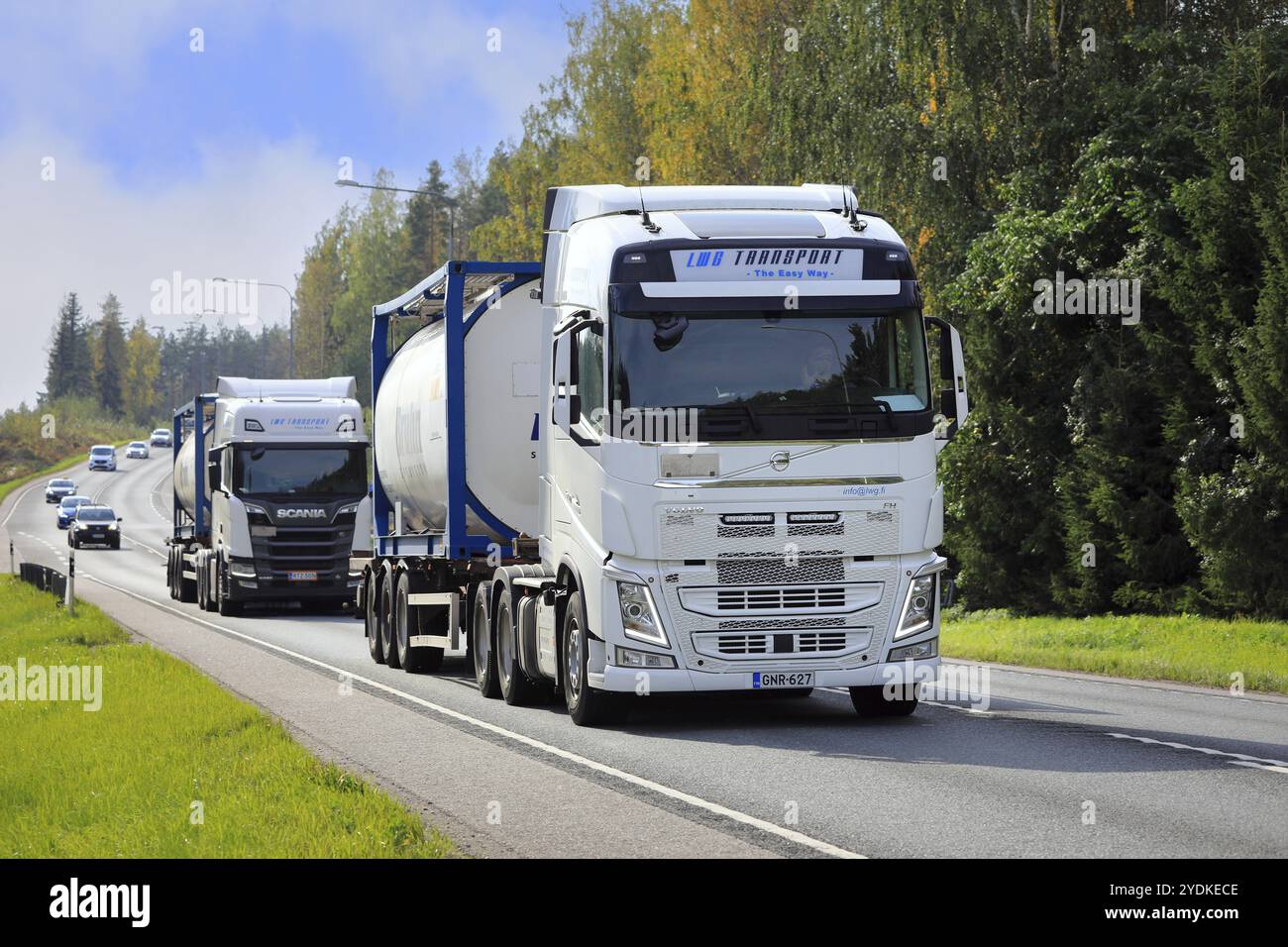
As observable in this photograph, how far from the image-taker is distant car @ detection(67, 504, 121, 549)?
227 ft

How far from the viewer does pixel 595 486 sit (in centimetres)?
1300

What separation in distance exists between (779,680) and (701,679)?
1.82ft

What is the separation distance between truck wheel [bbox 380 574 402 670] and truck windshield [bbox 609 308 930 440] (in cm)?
835

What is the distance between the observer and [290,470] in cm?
3200

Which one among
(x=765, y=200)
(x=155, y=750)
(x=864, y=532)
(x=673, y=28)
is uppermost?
(x=673, y=28)

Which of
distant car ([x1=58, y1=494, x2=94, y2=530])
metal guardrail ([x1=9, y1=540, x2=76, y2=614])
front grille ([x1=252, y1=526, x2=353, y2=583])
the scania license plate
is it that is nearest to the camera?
the scania license plate

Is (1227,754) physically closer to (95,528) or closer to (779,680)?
(779,680)

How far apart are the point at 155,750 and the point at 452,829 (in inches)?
163

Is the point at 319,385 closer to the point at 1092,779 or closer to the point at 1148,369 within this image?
the point at 1148,369

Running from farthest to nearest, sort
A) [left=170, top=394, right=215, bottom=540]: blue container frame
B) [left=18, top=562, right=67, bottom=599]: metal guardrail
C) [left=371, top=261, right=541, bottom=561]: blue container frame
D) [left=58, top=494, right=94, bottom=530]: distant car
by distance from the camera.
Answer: [left=58, top=494, right=94, bottom=530]: distant car, [left=170, top=394, right=215, bottom=540]: blue container frame, [left=18, top=562, right=67, bottom=599]: metal guardrail, [left=371, top=261, right=541, bottom=561]: blue container frame

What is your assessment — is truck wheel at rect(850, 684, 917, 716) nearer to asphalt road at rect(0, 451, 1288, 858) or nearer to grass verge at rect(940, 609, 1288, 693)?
asphalt road at rect(0, 451, 1288, 858)

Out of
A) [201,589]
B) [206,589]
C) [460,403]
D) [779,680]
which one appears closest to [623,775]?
[779,680]

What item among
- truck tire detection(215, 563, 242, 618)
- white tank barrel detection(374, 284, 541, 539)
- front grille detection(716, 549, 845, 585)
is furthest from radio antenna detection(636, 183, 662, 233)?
truck tire detection(215, 563, 242, 618)
